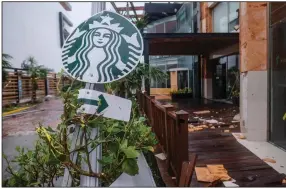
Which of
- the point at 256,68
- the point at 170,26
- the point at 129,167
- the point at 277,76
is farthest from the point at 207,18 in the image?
the point at 129,167

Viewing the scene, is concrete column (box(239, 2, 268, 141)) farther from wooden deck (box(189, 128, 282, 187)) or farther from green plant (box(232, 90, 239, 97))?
green plant (box(232, 90, 239, 97))

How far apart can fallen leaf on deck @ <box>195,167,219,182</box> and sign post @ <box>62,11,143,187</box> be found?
5.39ft

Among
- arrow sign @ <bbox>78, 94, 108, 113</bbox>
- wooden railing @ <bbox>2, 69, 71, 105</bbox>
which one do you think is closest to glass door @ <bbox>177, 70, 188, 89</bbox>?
wooden railing @ <bbox>2, 69, 71, 105</bbox>

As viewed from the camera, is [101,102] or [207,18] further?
[207,18]

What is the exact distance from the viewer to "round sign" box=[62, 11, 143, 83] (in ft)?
4.08

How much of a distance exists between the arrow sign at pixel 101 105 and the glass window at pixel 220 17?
906cm

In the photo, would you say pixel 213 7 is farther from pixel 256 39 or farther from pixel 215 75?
pixel 256 39

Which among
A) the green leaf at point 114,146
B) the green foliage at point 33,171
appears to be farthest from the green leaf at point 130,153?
the green foliage at point 33,171

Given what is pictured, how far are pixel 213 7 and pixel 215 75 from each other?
9.96 ft

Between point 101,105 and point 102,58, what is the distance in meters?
0.24

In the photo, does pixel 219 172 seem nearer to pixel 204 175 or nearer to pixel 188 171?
pixel 204 175

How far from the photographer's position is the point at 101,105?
124 centimetres

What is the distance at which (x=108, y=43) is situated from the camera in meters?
1.26

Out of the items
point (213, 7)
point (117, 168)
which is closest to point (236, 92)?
point (213, 7)
